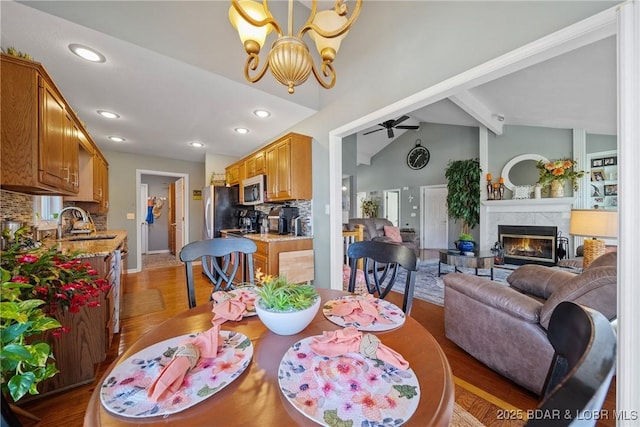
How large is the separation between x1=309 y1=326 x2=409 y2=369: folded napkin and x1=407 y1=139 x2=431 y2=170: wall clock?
24.8 feet

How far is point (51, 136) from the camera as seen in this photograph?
1.77 meters

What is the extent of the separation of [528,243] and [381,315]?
578 cm

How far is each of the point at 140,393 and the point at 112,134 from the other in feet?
15.0

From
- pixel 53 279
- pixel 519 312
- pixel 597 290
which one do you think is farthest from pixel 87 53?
pixel 597 290

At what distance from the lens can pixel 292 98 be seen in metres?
2.83

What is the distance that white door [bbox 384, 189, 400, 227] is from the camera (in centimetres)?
835

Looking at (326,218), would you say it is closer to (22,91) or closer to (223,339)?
(223,339)

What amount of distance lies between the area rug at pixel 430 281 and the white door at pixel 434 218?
209 cm

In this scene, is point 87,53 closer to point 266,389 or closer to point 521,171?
point 266,389

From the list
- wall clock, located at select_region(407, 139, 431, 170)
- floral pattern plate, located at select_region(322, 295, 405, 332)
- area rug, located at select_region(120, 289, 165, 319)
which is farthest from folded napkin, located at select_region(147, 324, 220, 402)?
wall clock, located at select_region(407, 139, 431, 170)

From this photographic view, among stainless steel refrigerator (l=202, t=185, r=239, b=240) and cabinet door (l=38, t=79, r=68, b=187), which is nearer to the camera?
cabinet door (l=38, t=79, r=68, b=187)

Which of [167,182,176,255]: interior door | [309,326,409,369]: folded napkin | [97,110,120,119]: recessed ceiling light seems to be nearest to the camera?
[309,326,409,369]: folded napkin

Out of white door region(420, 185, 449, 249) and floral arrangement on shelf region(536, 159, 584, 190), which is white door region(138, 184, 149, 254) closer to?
white door region(420, 185, 449, 249)

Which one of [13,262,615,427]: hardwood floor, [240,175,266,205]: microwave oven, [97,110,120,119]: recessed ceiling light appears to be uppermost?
[97,110,120,119]: recessed ceiling light
